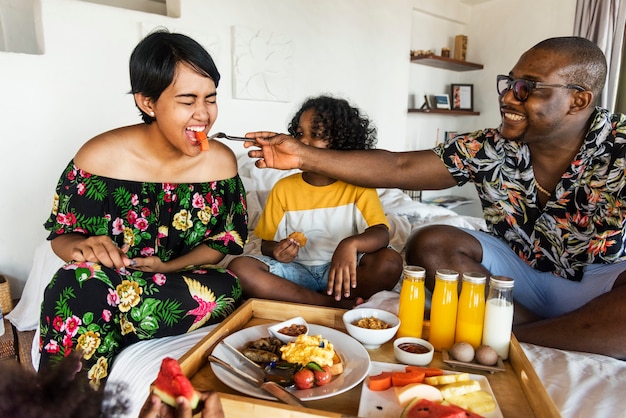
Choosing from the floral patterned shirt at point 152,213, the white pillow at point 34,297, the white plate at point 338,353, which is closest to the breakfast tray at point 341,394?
the white plate at point 338,353

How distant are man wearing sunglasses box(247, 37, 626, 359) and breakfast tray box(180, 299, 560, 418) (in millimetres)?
388

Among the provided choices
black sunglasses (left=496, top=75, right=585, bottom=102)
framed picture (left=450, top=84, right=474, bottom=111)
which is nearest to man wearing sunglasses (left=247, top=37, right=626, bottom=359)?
black sunglasses (left=496, top=75, right=585, bottom=102)

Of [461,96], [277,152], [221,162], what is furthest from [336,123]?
[461,96]

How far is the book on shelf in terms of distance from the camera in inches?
168

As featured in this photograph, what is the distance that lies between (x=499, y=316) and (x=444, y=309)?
0.39 feet

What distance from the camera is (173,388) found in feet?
1.65

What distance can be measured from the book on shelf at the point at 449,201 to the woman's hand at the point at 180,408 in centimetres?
396

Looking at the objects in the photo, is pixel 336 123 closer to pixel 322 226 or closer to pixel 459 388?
pixel 322 226

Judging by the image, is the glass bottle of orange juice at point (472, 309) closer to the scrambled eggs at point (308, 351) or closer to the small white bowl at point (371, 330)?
the small white bowl at point (371, 330)

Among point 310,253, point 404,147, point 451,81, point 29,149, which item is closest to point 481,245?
point 310,253

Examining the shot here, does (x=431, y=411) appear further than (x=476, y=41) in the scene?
No

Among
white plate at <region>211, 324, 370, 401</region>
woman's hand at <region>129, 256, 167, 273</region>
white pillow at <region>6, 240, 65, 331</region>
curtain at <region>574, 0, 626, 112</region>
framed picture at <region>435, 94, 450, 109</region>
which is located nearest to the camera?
white plate at <region>211, 324, 370, 401</region>

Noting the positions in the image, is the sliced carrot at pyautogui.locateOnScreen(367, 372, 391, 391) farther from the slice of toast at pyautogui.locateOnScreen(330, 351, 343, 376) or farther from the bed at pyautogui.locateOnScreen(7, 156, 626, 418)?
the bed at pyautogui.locateOnScreen(7, 156, 626, 418)

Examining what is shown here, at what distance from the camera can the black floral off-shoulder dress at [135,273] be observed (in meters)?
1.09
